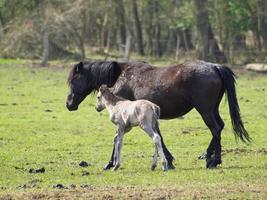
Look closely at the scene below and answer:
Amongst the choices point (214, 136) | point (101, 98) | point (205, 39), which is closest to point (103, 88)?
point (101, 98)

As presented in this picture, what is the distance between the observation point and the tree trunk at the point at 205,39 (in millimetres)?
41747

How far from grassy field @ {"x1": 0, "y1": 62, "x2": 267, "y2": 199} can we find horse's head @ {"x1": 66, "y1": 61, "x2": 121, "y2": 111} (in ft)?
3.80

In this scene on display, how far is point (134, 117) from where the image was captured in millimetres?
12367

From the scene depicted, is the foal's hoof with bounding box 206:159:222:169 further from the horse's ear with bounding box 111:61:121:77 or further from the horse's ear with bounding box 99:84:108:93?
the horse's ear with bounding box 111:61:121:77

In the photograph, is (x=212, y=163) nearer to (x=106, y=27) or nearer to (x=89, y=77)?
(x=89, y=77)

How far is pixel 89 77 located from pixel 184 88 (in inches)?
84.1

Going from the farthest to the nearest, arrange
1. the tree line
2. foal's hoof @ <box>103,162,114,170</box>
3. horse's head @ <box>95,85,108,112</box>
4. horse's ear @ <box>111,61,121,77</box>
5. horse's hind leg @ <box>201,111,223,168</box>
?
1. the tree line
2. horse's ear @ <box>111,61,121,77</box>
3. horse's head @ <box>95,85,108,112</box>
4. horse's hind leg @ <box>201,111,223,168</box>
5. foal's hoof @ <box>103,162,114,170</box>

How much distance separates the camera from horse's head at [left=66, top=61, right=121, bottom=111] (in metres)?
14.1

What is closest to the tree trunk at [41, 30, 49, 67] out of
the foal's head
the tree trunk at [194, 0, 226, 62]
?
the tree trunk at [194, 0, 226, 62]

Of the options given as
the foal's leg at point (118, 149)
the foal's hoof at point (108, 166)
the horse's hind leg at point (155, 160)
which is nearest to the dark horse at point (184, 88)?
the foal's hoof at point (108, 166)

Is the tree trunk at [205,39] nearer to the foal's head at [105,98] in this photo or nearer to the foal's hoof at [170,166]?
the foal's head at [105,98]

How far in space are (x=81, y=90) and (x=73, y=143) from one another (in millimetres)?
2150

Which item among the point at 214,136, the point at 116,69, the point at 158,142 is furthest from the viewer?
the point at 116,69

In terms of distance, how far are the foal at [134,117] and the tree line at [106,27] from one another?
96.1 feet
